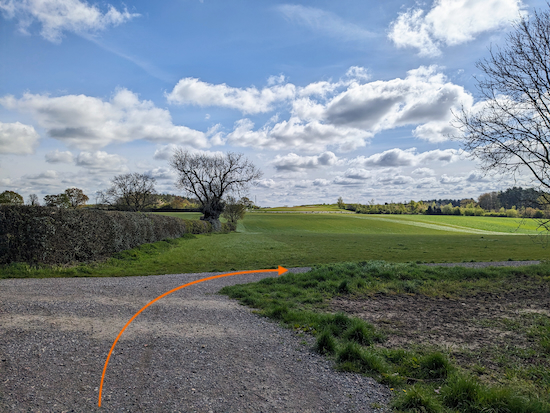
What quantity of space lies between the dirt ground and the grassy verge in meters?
0.16

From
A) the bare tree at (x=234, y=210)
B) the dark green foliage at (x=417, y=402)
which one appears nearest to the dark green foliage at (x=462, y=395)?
the dark green foliage at (x=417, y=402)

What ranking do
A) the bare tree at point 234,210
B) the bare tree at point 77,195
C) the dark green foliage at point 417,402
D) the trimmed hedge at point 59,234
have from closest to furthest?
1. the dark green foliage at point 417,402
2. the trimmed hedge at point 59,234
3. the bare tree at point 234,210
4. the bare tree at point 77,195

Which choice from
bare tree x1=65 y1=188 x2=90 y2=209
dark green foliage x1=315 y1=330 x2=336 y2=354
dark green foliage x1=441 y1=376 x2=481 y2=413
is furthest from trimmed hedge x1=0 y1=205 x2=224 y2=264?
bare tree x1=65 y1=188 x2=90 y2=209

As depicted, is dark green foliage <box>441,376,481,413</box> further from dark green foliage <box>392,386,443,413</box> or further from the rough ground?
the rough ground

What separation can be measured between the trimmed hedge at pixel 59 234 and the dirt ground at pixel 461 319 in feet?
36.7

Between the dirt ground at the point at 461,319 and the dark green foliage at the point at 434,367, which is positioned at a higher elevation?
the dark green foliage at the point at 434,367

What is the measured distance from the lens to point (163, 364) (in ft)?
14.6

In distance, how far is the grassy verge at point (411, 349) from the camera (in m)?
3.73

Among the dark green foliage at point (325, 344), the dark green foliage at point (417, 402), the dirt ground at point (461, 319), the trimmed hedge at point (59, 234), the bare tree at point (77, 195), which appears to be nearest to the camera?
the dark green foliage at point (417, 402)

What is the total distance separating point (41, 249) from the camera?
1186 centimetres

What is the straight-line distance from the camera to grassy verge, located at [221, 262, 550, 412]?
3.73 meters

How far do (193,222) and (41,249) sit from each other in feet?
77.5

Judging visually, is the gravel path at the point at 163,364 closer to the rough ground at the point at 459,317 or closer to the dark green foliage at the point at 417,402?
the dark green foliage at the point at 417,402

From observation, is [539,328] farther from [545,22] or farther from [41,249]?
[41,249]
